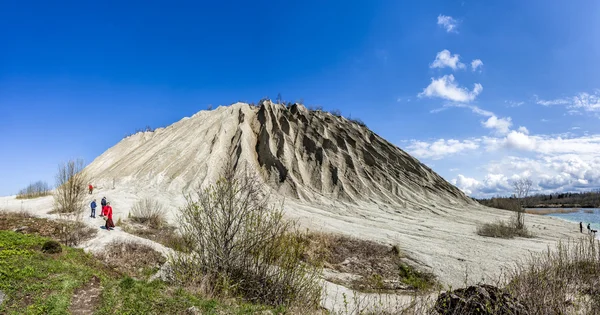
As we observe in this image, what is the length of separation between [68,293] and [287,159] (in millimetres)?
31040

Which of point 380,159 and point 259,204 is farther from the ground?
point 380,159

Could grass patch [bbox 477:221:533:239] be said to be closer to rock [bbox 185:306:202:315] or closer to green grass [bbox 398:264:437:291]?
green grass [bbox 398:264:437:291]

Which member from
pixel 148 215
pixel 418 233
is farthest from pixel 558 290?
pixel 148 215

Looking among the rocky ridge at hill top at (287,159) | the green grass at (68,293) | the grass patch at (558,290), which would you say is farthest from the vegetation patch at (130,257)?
the rocky ridge at hill top at (287,159)

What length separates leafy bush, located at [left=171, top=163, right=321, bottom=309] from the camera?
251 inches

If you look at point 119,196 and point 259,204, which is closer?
point 259,204

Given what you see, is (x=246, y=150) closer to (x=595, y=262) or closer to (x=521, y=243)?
(x=521, y=243)

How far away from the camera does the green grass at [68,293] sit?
475 cm

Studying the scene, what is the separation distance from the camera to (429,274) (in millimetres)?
12500

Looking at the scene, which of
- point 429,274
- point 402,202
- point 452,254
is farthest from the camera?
point 402,202

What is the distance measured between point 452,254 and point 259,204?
37.3ft

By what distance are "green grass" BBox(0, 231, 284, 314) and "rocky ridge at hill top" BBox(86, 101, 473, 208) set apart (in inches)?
890

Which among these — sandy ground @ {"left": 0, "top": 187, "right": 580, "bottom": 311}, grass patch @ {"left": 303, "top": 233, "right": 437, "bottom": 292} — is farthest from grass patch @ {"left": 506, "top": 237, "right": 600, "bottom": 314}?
grass patch @ {"left": 303, "top": 233, "right": 437, "bottom": 292}

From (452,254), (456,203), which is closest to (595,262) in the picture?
(452,254)
